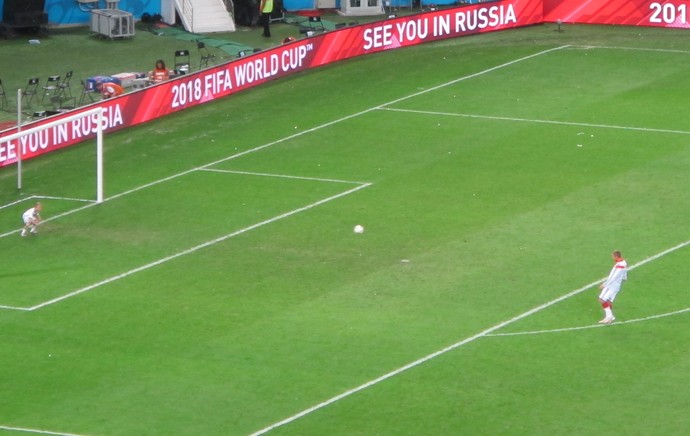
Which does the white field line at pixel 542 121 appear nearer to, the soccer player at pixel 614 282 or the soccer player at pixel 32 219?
the soccer player at pixel 32 219

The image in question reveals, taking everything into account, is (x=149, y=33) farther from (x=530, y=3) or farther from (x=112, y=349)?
(x=112, y=349)

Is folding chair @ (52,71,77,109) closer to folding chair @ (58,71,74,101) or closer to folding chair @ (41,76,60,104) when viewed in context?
folding chair @ (58,71,74,101)

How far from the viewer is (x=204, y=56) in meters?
55.9

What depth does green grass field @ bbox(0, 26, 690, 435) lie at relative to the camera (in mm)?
28766

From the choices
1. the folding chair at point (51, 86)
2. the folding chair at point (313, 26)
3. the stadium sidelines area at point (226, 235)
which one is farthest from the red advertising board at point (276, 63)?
the folding chair at point (313, 26)

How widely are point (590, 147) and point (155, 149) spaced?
12309mm

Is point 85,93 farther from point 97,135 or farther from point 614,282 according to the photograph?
point 614,282

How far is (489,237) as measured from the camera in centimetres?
3822

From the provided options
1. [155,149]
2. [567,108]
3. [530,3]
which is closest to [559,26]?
[530,3]

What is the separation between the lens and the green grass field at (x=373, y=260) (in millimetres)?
28766

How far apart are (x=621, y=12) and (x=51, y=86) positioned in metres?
21.1

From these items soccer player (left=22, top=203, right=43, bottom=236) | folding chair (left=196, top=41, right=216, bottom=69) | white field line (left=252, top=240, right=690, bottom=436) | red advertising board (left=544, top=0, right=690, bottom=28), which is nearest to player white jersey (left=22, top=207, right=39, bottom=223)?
soccer player (left=22, top=203, right=43, bottom=236)

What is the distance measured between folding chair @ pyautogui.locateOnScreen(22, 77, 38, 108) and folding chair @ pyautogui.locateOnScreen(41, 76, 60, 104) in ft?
1.11

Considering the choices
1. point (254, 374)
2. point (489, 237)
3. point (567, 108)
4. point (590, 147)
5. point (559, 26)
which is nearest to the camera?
point (254, 374)
